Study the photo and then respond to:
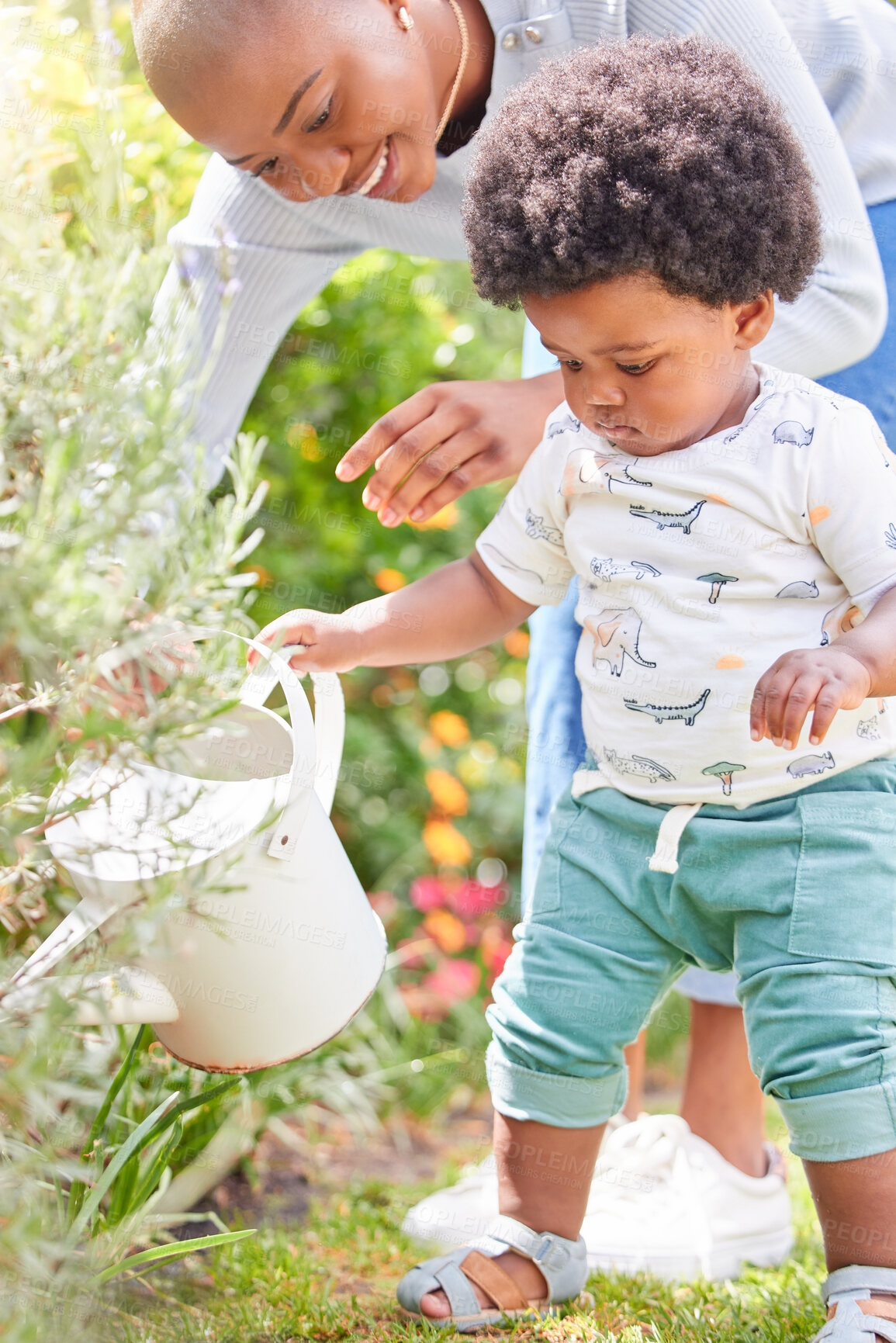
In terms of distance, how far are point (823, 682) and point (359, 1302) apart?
1023 mm

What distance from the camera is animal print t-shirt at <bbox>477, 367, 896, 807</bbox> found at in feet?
4.55

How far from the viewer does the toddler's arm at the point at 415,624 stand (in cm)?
158

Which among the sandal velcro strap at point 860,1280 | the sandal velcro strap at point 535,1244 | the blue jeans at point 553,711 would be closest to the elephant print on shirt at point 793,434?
the blue jeans at point 553,711

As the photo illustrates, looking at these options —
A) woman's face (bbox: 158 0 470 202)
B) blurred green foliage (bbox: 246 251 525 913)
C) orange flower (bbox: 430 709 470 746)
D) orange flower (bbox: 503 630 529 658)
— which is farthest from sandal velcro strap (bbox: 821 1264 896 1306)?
orange flower (bbox: 503 630 529 658)

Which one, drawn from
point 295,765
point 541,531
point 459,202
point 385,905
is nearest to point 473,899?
point 385,905

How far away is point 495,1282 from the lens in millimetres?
1514

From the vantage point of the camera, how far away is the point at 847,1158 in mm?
1324

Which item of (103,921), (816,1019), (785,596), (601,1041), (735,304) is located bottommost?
(601,1041)

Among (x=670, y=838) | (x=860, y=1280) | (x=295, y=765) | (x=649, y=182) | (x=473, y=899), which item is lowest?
(x=473, y=899)

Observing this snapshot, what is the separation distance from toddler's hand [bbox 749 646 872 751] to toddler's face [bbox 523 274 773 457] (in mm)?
350

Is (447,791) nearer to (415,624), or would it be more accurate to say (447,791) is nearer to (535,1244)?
(415,624)

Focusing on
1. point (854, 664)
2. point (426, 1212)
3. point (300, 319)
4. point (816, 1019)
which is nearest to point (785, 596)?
point (854, 664)

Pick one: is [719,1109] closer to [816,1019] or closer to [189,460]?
[816,1019]

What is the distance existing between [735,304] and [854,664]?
461 mm
